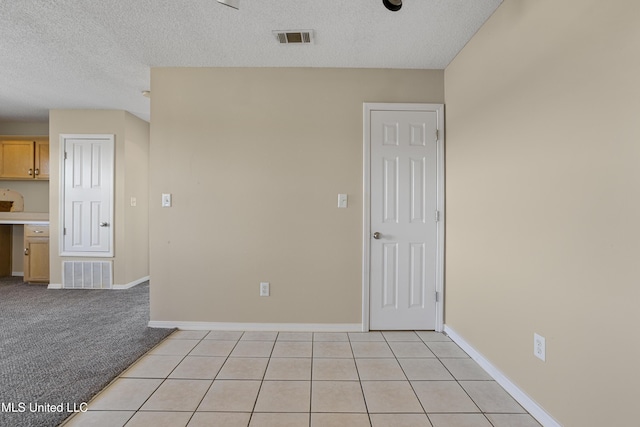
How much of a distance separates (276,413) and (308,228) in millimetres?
1525

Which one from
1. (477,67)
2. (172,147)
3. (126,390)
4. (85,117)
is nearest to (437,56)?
(477,67)

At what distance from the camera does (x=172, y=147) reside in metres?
2.87

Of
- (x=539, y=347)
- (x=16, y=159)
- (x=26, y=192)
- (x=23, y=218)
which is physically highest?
(x=16, y=159)

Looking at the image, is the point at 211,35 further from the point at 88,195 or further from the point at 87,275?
the point at 87,275

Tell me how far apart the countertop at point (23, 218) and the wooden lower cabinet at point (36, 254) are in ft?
0.27

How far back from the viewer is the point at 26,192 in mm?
4867

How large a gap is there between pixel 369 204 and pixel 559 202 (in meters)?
1.49

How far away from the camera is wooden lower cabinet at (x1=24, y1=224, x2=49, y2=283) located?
14.2 feet

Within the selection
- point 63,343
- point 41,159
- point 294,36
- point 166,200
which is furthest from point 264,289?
point 41,159

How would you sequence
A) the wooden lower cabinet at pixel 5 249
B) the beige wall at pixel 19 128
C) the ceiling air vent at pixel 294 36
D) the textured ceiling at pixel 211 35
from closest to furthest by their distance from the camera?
1. the textured ceiling at pixel 211 35
2. the ceiling air vent at pixel 294 36
3. the wooden lower cabinet at pixel 5 249
4. the beige wall at pixel 19 128

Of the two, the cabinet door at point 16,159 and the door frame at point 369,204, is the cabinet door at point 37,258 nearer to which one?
the cabinet door at point 16,159

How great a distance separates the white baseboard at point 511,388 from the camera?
1603 millimetres

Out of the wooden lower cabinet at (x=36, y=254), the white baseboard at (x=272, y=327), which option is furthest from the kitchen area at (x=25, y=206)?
the white baseboard at (x=272, y=327)

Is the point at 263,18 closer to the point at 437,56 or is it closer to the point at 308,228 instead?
the point at 437,56
